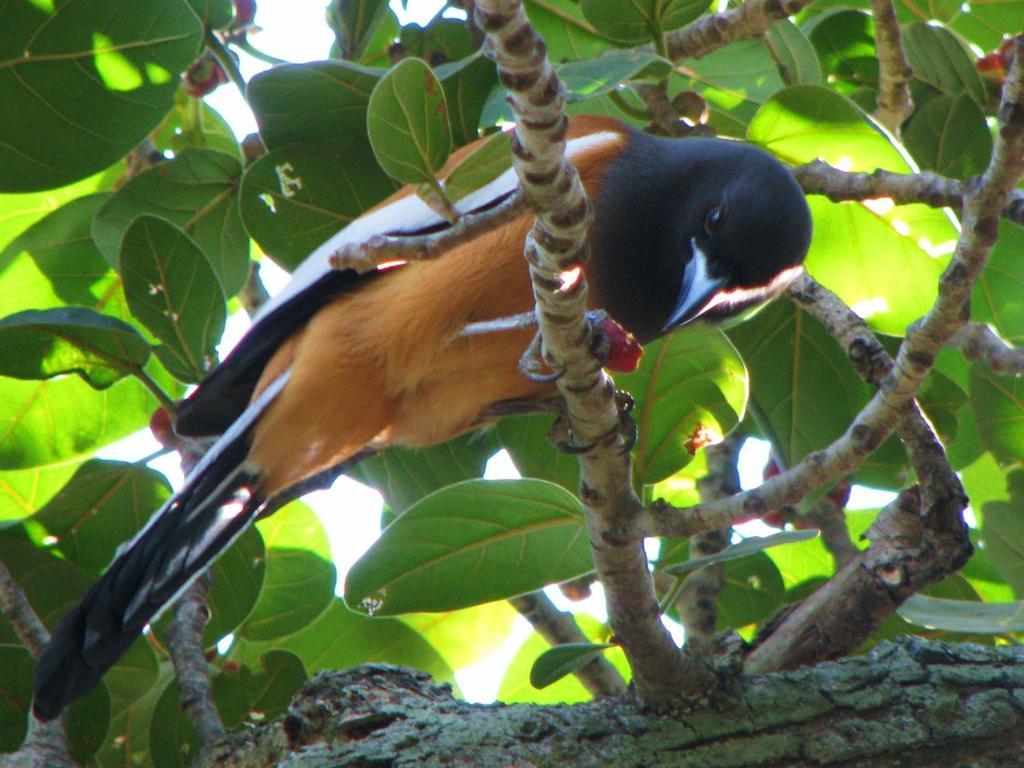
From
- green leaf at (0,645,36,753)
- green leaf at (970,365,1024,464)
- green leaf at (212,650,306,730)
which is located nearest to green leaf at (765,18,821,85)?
green leaf at (970,365,1024,464)

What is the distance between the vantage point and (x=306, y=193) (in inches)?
112

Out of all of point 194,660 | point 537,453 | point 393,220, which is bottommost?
point 194,660

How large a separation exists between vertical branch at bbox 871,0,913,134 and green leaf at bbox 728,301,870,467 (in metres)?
0.54

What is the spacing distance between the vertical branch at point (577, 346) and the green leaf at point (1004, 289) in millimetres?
1255

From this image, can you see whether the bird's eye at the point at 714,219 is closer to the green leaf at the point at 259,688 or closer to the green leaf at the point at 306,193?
the green leaf at the point at 306,193

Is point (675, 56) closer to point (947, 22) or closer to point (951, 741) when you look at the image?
point (947, 22)

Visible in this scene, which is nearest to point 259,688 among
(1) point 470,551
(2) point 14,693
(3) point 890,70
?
(2) point 14,693

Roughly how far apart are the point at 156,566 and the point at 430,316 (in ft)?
2.69

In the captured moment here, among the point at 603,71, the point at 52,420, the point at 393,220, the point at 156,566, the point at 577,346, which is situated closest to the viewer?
the point at 577,346

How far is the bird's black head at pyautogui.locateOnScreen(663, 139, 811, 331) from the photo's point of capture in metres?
2.67

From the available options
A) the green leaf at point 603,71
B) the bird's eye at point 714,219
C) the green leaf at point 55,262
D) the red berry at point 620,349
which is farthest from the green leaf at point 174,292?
the bird's eye at point 714,219

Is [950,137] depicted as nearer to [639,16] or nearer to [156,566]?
[639,16]

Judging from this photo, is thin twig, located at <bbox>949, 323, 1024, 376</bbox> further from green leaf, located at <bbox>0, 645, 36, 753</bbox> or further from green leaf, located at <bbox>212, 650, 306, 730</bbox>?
green leaf, located at <bbox>0, 645, 36, 753</bbox>

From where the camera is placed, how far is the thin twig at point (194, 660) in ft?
7.79
